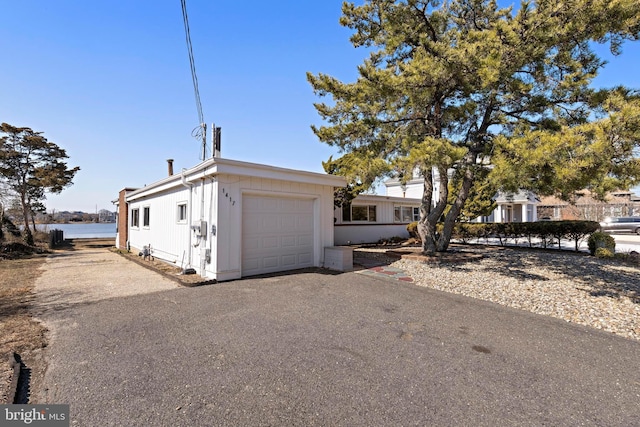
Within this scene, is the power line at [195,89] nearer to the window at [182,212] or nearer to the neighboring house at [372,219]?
the window at [182,212]

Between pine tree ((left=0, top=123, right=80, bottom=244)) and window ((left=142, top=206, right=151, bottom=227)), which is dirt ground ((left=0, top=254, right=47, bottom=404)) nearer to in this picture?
window ((left=142, top=206, right=151, bottom=227))

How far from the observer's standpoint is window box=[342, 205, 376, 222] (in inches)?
643

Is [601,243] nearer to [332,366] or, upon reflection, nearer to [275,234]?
[275,234]

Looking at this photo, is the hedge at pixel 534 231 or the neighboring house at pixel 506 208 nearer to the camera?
the hedge at pixel 534 231

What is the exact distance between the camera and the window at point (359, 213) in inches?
643

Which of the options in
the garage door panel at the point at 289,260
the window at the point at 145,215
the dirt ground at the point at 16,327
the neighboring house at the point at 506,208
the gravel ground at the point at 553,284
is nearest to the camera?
the dirt ground at the point at 16,327

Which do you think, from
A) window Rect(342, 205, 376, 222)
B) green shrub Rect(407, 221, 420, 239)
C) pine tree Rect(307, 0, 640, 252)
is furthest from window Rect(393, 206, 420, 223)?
pine tree Rect(307, 0, 640, 252)

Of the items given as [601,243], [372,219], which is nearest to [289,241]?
[372,219]

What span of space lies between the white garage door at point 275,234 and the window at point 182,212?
2.48 meters

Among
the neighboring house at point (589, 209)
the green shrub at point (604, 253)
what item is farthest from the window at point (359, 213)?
the neighboring house at point (589, 209)

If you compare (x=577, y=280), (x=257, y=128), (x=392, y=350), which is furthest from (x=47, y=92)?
(x=577, y=280)

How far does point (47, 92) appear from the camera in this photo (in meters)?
8.67

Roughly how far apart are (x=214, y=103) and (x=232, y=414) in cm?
1058

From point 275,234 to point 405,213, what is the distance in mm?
13140
